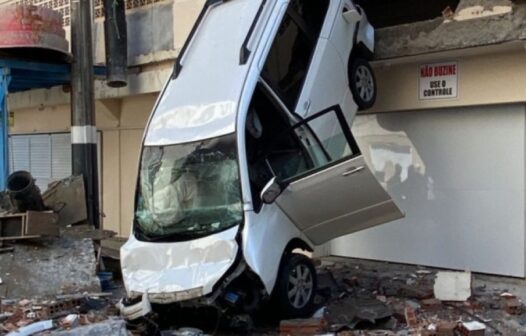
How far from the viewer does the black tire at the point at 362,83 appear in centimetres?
923

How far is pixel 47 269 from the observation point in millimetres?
9484

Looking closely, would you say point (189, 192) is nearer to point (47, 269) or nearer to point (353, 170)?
point (353, 170)

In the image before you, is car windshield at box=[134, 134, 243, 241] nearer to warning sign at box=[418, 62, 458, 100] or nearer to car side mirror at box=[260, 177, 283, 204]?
car side mirror at box=[260, 177, 283, 204]

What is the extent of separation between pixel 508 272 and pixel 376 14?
15.9ft

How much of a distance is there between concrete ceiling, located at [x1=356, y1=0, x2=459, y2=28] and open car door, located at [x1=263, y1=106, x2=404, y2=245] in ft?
12.4

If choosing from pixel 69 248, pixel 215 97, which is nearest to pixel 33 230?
pixel 69 248

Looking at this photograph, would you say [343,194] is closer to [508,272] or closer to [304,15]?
[304,15]

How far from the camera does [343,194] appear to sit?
24.2ft

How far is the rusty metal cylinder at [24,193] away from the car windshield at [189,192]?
3086 millimetres

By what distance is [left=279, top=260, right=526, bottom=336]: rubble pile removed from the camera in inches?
273

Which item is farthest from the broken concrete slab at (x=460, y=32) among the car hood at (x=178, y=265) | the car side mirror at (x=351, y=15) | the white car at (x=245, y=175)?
the car hood at (x=178, y=265)

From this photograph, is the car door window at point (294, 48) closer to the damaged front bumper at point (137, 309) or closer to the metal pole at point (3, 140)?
the damaged front bumper at point (137, 309)

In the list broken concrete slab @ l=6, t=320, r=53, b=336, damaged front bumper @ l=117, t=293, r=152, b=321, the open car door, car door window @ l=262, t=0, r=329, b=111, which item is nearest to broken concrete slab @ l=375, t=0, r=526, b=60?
car door window @ l=262, t=0, r=329, b=111

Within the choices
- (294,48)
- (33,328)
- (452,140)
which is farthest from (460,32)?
(33,328)
